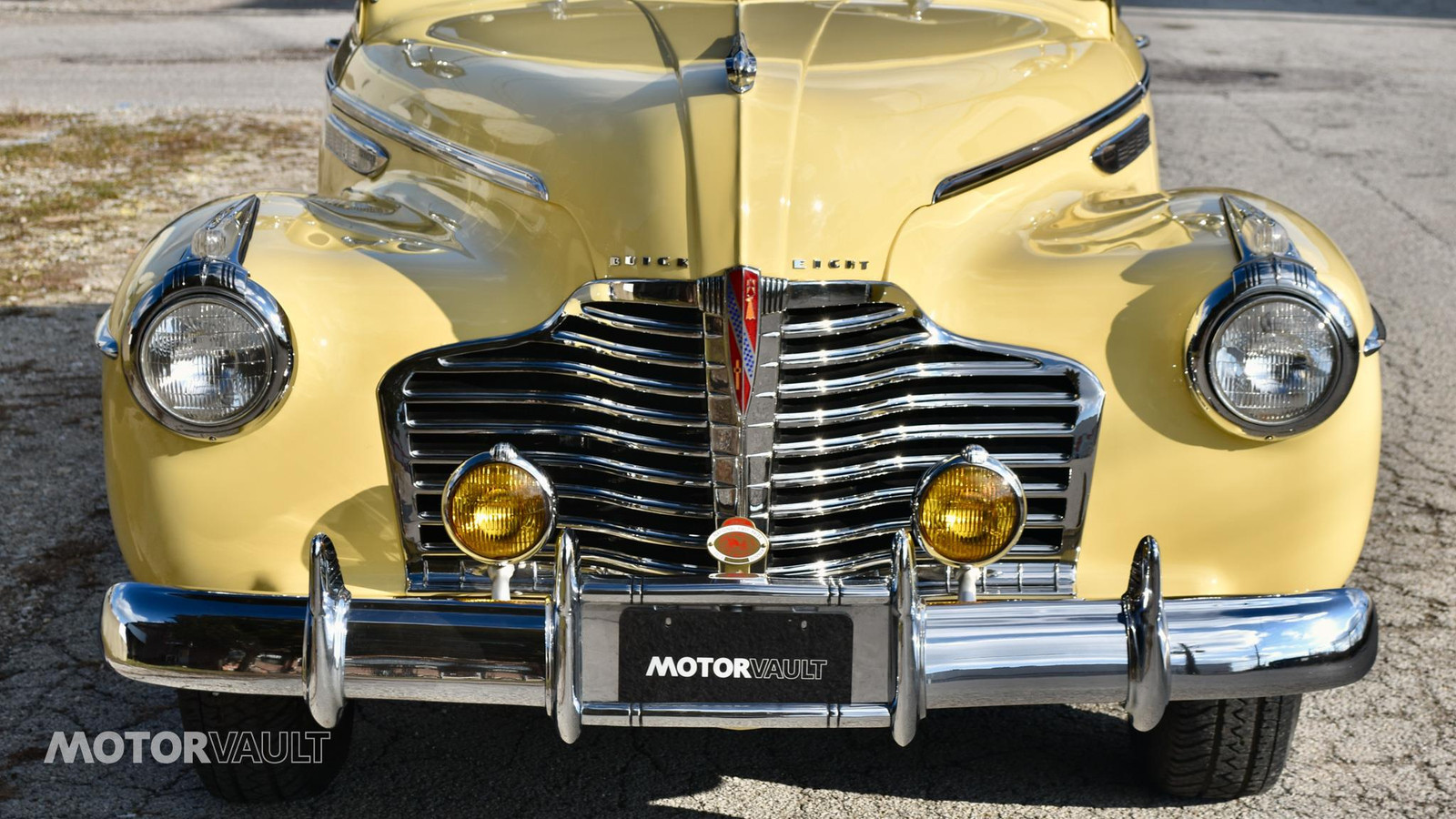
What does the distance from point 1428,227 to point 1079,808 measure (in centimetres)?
545

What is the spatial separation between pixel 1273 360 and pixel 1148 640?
21.9 inches

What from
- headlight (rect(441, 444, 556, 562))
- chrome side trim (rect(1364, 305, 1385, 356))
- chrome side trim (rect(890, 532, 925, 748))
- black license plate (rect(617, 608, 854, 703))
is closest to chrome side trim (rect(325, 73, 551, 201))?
headlight (rect(441, 444, 556, 562))

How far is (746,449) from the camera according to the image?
7.89 feet

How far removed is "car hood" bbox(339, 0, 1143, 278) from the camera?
253 cm

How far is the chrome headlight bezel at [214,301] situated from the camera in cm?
238

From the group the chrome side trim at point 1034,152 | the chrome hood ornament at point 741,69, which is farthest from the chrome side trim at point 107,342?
the chrome side trim at point 1034,152

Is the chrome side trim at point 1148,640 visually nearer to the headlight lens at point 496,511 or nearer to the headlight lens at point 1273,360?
the headlight lens at point 1273,360

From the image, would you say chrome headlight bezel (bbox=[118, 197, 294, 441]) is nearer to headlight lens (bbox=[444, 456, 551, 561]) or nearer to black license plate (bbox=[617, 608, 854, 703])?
headlight lens (bbox=[444, 456, 551, 561])

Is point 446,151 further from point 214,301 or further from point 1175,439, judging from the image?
point 1175,439

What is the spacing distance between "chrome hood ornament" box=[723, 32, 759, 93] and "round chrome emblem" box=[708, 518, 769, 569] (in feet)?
2.84

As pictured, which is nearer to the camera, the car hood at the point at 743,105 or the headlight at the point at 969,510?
the headlight at the point at 969,510

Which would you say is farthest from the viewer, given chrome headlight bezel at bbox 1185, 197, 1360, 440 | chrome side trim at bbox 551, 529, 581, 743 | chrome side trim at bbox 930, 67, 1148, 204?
chrome side trim at bbox 930, 67, 1148, 204

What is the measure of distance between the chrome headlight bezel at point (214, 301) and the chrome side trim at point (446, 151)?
0.58 m

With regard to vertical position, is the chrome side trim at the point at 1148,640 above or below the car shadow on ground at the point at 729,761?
above
